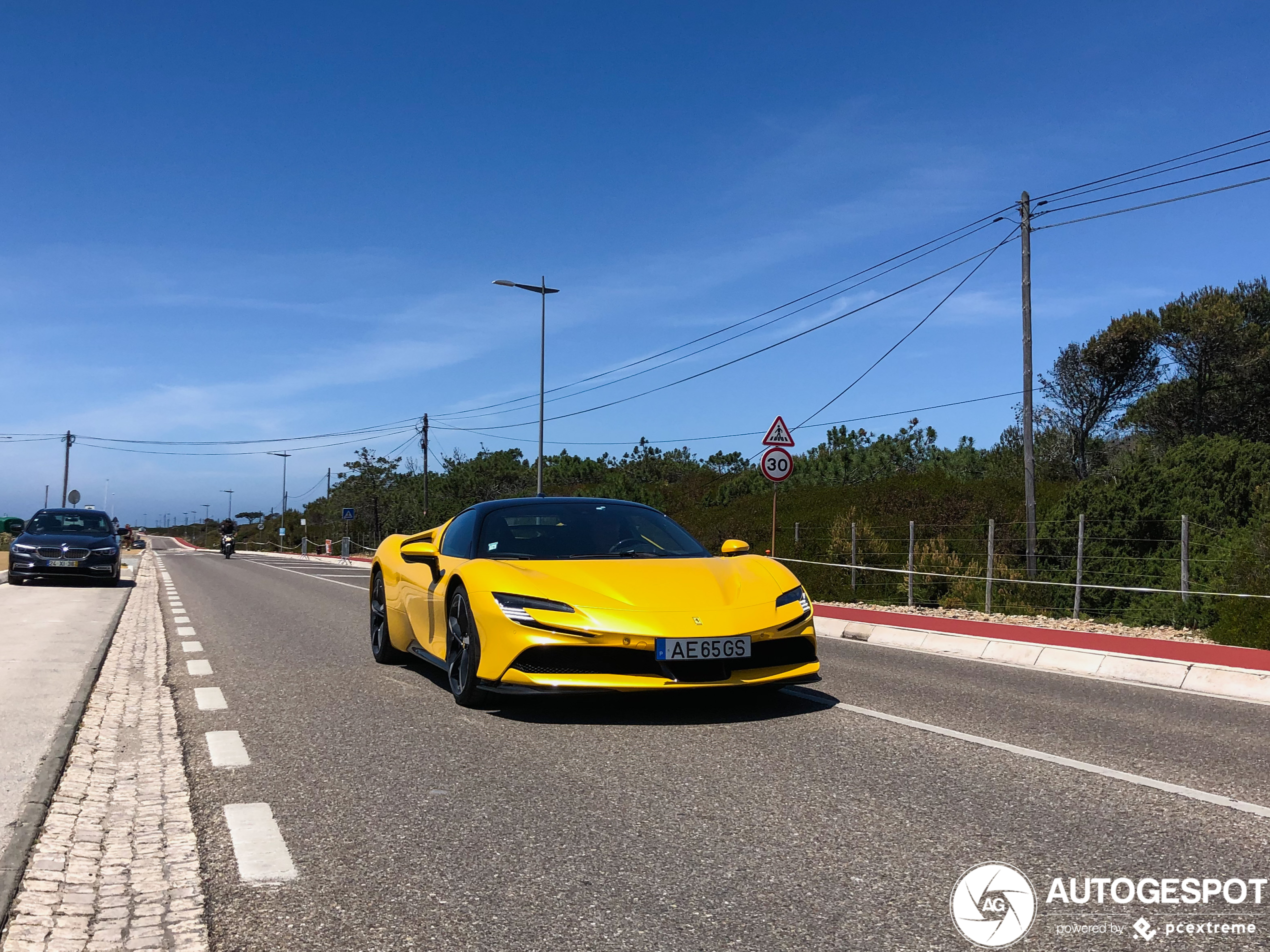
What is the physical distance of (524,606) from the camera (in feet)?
19.9

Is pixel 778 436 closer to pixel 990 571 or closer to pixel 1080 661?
pixel 990 571

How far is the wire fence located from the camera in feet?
45.2

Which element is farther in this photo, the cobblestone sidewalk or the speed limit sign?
the speed limit sign

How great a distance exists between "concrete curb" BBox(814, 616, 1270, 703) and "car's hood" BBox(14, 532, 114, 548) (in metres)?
13.8

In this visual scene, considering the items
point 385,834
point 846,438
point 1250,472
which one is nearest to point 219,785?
point 385,834

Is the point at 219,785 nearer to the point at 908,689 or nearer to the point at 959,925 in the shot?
the point at 959,925

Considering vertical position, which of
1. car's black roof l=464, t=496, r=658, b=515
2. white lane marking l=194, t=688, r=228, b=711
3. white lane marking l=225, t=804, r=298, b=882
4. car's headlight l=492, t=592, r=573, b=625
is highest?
car's black roof l=464, t=496, r=658, b=515

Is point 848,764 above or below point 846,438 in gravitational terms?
below

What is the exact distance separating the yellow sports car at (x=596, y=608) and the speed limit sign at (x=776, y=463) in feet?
29.1

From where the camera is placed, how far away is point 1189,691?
8.21 metres

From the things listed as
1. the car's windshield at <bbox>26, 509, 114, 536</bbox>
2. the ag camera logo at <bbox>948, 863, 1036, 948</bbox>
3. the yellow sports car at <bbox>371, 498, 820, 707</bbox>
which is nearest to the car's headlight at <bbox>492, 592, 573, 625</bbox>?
the yellow sports car at <bbox>371, 498, 820, 707</bbox>

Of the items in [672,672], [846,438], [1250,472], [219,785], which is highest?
[846,438]

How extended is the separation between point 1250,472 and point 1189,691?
9460 millimetres

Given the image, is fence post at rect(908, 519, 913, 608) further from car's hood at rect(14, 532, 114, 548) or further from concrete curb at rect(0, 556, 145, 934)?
car's hood at rect(14, 532, 114, 548)
